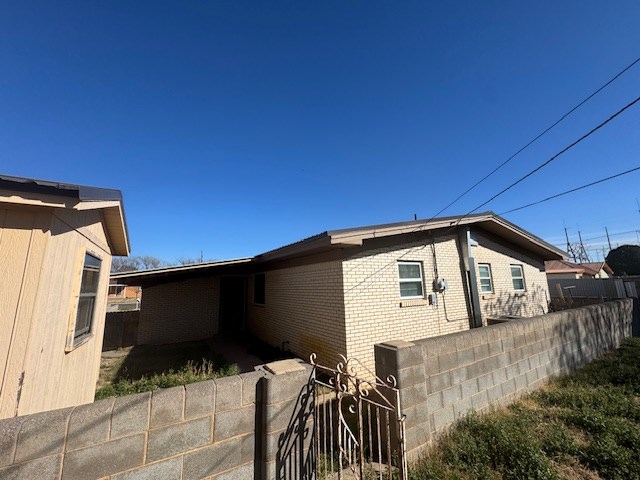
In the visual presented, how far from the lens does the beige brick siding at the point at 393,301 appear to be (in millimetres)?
6156

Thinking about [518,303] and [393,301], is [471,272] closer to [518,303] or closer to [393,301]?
[393,301]

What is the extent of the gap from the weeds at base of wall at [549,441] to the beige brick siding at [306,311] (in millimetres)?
2881

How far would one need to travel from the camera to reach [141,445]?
1.96 m

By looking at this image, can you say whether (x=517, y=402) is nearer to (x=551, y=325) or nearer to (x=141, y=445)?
(x=551, y=325)

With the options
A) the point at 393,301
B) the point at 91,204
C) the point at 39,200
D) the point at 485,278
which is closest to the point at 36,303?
the point at 39,200

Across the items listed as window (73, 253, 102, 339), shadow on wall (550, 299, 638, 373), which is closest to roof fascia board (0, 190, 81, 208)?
window (73, 253, 102, 339)

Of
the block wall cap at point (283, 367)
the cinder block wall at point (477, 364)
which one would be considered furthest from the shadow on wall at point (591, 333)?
the block wall cap at point (283, 367)

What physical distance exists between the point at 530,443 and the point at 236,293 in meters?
12.0

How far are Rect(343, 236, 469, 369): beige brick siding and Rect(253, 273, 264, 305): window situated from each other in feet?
19.6

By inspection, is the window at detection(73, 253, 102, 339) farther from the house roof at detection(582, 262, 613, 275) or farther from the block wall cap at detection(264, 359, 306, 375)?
the house roof at detection(582, 262, 613, 275)

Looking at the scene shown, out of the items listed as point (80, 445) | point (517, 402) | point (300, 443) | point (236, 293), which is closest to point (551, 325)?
point (517, 402)

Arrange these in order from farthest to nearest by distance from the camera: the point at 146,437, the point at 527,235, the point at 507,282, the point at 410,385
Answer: the point at 507,282 → the point at 527,235 → the point at 410,385 → the point at 146,437

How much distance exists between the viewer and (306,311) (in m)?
7.61

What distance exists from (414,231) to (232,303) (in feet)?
31.5
